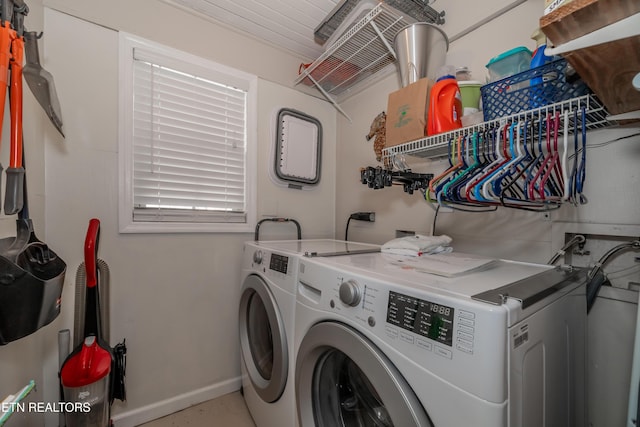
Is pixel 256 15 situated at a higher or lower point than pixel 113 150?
higher

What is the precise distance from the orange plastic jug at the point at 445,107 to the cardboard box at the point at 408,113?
0.04 m

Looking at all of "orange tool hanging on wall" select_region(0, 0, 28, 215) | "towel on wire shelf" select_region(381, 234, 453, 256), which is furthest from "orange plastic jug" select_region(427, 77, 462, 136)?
"orange tool hanging on wall" select_region(0, 0, 28, 215)

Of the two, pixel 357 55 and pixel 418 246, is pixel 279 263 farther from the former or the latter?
pixel 357 55

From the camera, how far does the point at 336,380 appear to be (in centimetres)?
97

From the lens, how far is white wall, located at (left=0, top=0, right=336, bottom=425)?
1.30m

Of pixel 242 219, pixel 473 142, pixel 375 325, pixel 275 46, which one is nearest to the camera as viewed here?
pixel 375 325

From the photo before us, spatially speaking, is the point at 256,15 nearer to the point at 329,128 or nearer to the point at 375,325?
the point at 329,128

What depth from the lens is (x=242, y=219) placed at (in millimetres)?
1858

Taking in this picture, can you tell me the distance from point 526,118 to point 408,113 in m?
0.48

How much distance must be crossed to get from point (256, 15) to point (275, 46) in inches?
12.0

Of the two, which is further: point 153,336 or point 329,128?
point 329,128

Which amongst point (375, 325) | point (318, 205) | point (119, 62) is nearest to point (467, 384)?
point (375, 325)

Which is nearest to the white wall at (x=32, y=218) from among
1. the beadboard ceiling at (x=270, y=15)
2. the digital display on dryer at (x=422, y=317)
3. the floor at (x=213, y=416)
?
the floor at (x=213, y=416)

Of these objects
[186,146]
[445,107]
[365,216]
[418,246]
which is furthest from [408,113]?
[186,146]
